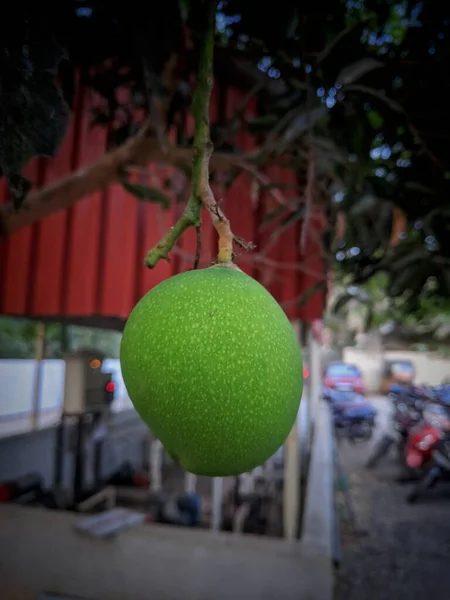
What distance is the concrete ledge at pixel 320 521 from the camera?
306 cm

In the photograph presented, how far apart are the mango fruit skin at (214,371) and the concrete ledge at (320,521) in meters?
2.81

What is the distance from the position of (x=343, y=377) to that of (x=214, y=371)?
15.2 m

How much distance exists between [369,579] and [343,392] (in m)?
8.18

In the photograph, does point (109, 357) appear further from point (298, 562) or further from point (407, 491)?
point (407, 491)

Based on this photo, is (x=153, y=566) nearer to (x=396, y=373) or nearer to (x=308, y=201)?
(x=308, y=201)

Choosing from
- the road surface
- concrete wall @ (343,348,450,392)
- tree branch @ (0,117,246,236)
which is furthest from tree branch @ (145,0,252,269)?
concrete wall @ (343,348,450,392)

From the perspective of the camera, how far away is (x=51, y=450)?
5.86 metres

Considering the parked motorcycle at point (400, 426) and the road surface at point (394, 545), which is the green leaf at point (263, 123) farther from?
the parked motorcycle at point (400, 426)

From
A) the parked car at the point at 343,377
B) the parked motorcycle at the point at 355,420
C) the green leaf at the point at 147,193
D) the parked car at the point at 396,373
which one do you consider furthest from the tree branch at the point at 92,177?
the parked car at the point at 343,377

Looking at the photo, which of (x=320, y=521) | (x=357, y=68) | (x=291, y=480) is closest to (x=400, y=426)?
(x=320, y=521)

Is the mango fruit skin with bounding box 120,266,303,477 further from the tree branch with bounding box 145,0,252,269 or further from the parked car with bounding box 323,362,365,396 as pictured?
the parked car with bounding box 323,362,365,396

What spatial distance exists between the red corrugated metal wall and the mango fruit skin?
2470 mm

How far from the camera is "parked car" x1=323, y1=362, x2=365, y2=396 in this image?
14.5 meters

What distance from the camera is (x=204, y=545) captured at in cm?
332
